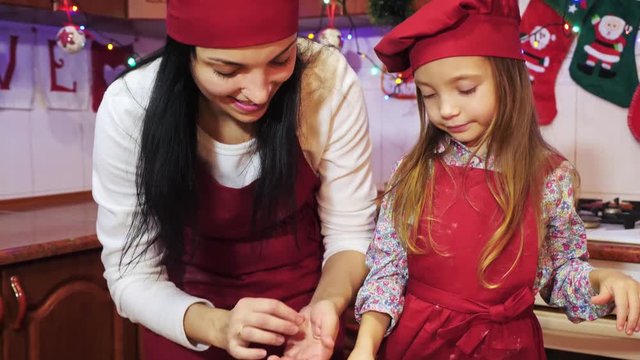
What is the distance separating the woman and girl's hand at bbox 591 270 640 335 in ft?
1.19

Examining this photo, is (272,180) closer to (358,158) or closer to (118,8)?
(358,158)

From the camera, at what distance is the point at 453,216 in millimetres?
1072

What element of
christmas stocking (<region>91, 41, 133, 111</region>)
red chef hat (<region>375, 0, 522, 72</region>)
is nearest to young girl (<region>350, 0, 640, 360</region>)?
red chef hat (<region>375, 0, 522, 72</region>)

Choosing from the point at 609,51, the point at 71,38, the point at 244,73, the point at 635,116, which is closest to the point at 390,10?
the point at 609,51

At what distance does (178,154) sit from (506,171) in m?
0.51

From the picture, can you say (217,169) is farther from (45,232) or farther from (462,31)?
(45,232)

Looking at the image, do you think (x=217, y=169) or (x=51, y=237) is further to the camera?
(x=51, y=237)

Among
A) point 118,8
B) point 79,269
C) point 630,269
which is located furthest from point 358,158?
point 118,8

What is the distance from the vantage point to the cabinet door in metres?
1.54

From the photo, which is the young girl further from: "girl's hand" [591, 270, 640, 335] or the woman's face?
the woman's face

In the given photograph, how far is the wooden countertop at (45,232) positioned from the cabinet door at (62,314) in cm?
4

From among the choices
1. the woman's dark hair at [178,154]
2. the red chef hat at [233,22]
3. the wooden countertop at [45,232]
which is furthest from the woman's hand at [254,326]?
the wooden countertop at [45,232]

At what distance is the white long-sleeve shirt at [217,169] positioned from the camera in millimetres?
1028

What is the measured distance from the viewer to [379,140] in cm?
231
